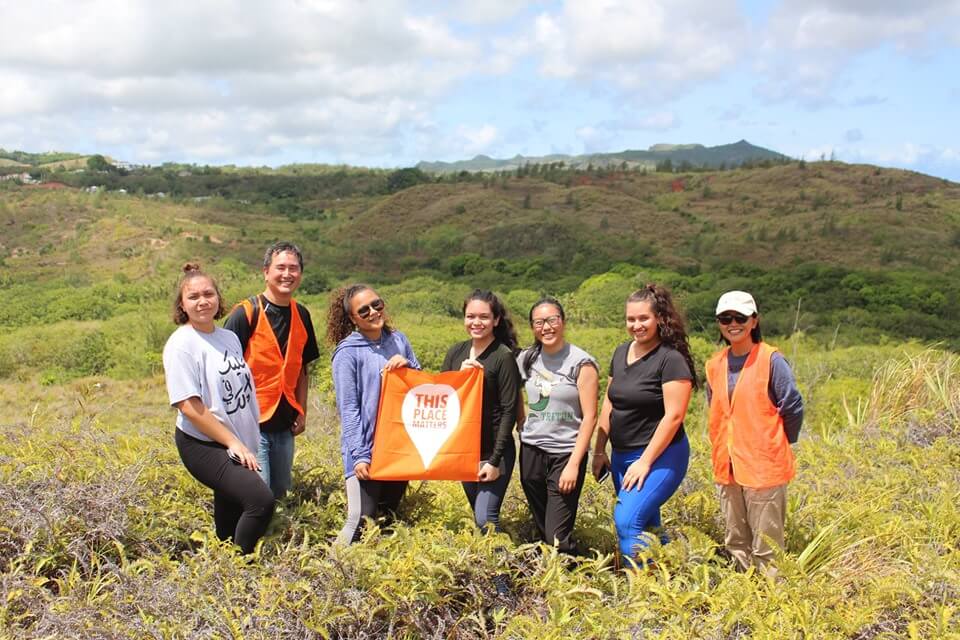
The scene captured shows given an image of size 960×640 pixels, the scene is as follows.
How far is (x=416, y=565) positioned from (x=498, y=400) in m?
0.78

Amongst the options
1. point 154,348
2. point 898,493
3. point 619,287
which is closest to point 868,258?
point 619,287

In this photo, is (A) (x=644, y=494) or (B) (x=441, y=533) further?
(B) (x=441, y=533)

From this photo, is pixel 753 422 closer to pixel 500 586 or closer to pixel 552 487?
pixel 552 487

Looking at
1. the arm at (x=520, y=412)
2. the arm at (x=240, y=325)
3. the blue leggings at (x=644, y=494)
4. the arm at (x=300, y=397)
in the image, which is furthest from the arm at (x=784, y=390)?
the arm at (x=240, y=325)

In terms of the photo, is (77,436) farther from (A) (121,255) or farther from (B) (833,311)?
(A) (121,255)

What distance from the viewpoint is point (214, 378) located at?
2883 millimetres

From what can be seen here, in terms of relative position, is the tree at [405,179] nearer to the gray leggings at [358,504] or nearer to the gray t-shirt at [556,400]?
the gray leggings at [358,504]

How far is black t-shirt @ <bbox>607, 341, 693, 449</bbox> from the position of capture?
2.98 m

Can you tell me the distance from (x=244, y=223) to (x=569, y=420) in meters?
39.3

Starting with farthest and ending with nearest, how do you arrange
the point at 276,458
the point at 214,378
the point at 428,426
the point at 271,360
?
the point at 276,458, the point at 271,360, the point at 428,426, the point at 214,378

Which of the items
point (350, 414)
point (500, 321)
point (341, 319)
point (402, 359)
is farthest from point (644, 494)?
point (341, 319)

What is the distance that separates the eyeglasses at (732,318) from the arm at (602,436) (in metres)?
0.52

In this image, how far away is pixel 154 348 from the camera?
46.2 feet

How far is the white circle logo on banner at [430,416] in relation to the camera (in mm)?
3197
